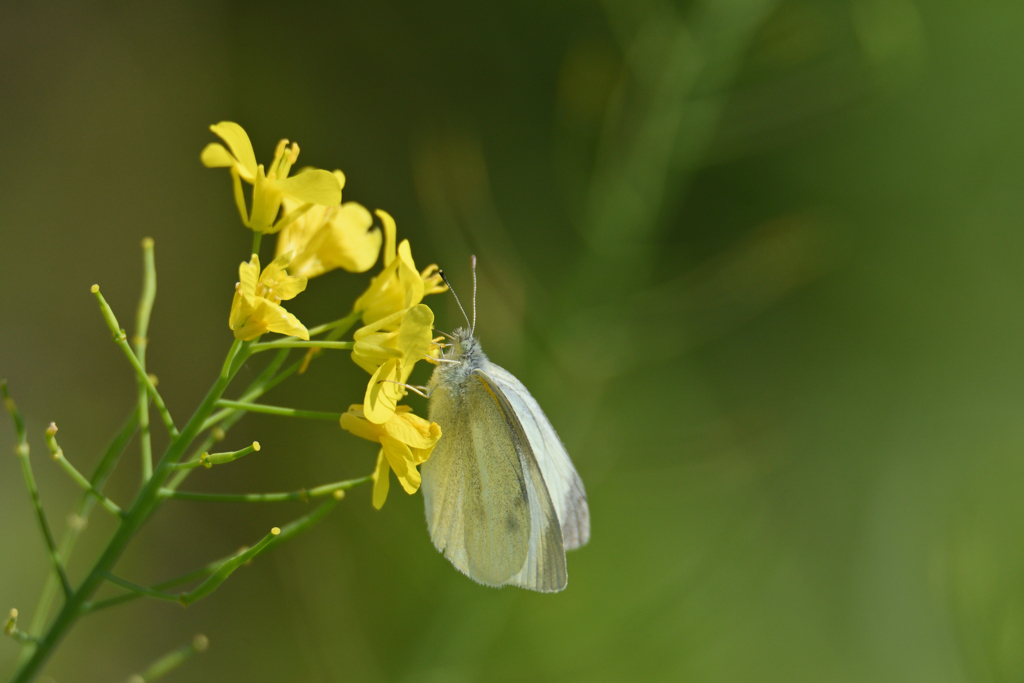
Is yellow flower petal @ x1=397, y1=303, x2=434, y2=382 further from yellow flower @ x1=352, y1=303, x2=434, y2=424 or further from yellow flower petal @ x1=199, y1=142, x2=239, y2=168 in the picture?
yellow flower petal @ x1=199, y1=142, x2=239, y2=168

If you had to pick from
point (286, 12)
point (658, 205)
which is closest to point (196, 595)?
point (658, 205)

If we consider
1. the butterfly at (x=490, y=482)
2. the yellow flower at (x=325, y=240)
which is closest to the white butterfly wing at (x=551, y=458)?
the butterfly at (x=490, y=482)

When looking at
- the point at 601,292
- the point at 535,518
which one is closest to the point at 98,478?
the point at 535,518

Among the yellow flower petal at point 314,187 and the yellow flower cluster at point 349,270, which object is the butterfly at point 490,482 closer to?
the yellow flower cluster at point 349,270

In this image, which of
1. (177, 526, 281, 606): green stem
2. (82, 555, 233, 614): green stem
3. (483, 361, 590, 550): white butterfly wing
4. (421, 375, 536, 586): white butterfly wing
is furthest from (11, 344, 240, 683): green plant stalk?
(483, 361, 590, 550): white butterfly wing

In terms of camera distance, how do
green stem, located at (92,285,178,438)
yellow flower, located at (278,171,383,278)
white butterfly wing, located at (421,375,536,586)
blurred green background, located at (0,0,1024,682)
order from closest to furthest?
green stem, located at (92,285,178,438)
yellow flower, located at (278,171,383,278)
white butterfly wing, located at (421,375,536,586)
blurred green background, located at (0,0,1024,682)

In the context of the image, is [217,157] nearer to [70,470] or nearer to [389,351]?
[389,351]

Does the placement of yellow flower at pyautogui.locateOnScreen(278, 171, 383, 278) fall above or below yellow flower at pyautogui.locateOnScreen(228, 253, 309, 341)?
above
